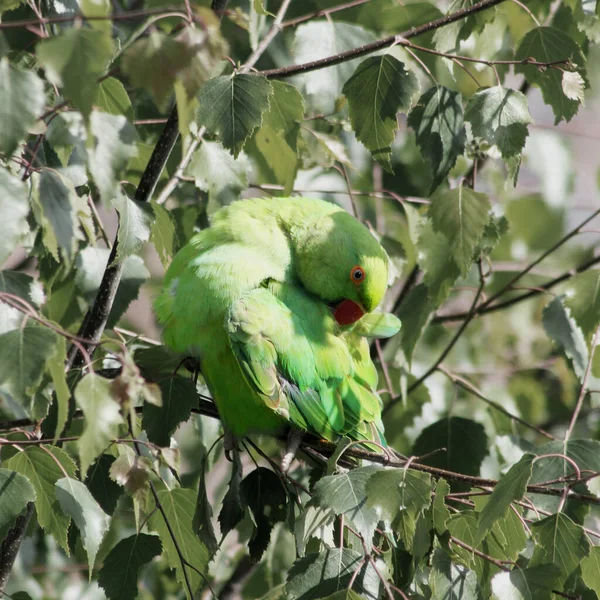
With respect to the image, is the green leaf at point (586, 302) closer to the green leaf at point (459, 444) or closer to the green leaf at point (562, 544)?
the green leaf at point (459, 444)

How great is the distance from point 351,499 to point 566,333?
1.07 m

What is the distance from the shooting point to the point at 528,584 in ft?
4.83

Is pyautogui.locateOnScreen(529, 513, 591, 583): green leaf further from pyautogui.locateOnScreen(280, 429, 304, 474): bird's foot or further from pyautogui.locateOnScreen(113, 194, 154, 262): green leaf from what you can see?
pyautogui.locateOnScreen(113, 194, 154, 262): green leaf

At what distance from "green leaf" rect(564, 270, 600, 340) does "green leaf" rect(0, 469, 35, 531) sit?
1.38 metres

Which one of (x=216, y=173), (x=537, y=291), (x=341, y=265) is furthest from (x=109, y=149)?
(x=537, y=291)

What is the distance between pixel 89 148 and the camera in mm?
1180

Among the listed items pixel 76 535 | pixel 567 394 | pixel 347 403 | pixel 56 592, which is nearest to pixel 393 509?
pixel 347 403

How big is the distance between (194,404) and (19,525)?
51 centimetres

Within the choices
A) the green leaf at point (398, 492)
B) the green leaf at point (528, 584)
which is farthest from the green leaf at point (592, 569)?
the green leaf at point (398, 492)

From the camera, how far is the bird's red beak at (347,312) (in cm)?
224

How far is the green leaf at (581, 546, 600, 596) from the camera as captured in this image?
1.54m

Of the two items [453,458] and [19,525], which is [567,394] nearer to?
[453,458]

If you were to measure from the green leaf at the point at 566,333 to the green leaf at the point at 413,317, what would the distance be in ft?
1.12

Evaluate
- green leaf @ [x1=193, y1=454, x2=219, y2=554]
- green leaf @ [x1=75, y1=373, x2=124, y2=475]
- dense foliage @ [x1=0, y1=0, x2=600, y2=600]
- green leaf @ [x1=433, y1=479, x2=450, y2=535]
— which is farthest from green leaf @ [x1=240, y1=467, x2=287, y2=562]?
green leaf @ [x1=75, y1=373, x2=124, y2=475]
